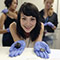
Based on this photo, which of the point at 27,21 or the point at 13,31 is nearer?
the point at 27,21

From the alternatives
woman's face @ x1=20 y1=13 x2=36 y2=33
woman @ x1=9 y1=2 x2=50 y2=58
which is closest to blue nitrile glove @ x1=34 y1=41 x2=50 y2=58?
woman @ x1=9 y1=2 x2=50 y2=58

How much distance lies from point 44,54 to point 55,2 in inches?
32.0

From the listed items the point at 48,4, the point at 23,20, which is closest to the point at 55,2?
the point at 48,4

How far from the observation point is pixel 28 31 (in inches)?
30.4

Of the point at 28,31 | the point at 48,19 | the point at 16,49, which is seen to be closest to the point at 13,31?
the point at 28,31

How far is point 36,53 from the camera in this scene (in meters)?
0.58

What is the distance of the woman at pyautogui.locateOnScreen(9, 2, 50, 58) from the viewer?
0.60 metres

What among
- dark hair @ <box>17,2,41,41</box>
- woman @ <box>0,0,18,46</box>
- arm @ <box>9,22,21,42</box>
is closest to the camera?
dark hair @ <box>17,2,41,41</box>

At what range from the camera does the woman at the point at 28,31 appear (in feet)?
1.98

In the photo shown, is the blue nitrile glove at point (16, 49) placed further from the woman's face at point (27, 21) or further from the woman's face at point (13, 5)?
the woman's face at point (13, 5)

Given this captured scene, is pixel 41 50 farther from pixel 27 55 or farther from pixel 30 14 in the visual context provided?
pixel 30 14

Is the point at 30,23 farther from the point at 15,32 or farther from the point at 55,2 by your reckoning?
the point at 55,2

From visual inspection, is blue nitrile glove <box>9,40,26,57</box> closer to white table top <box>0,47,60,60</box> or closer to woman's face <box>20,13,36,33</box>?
white table top <box>0,47,60,60</box>

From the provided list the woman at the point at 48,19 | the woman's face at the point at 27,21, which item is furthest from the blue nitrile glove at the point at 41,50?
the woman at the point at 48,19
